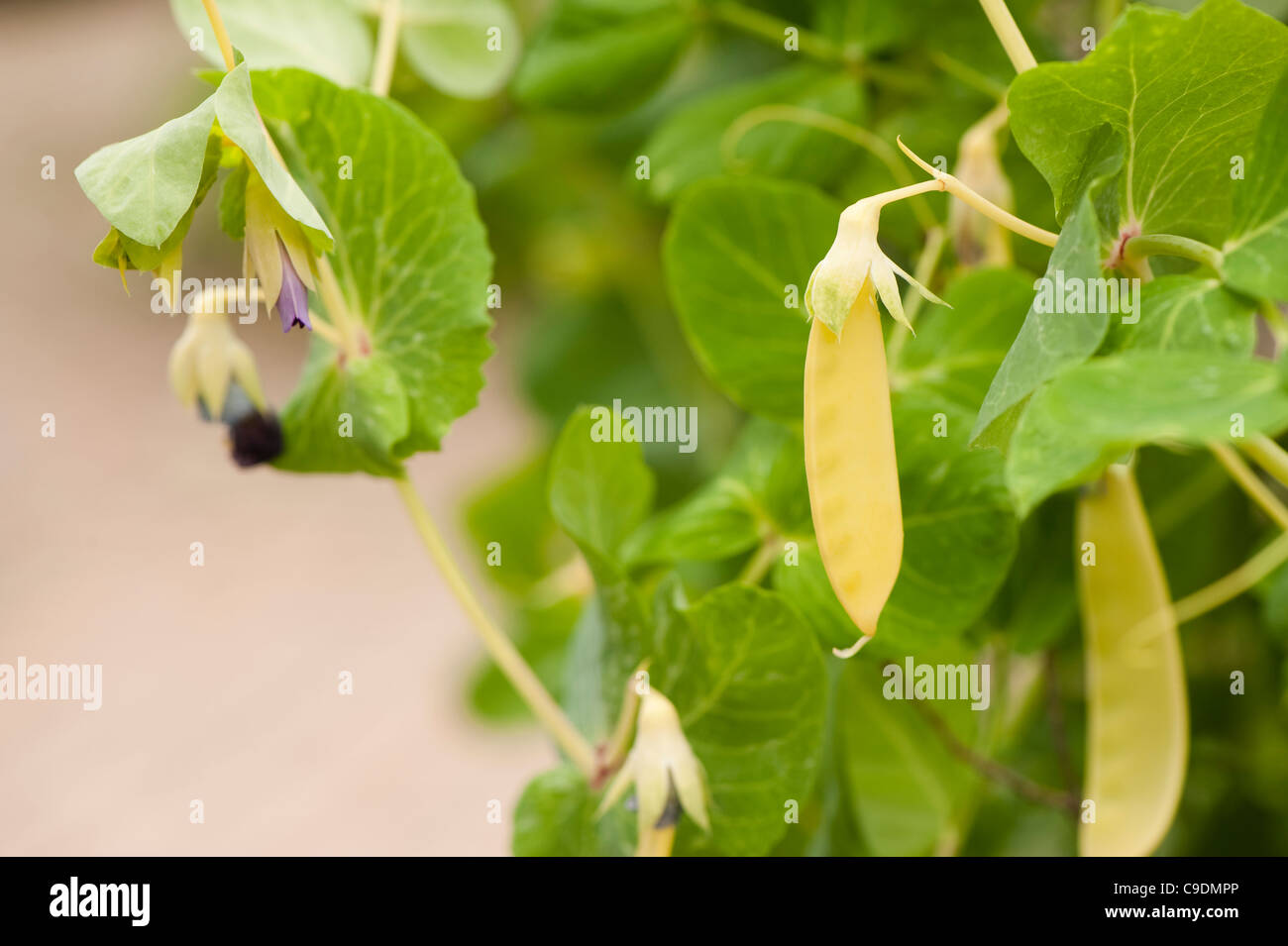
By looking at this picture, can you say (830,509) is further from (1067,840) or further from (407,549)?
→ (407,549)

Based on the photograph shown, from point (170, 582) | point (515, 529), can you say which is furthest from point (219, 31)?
point (170, 582)

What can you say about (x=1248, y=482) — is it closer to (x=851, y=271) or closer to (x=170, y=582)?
(x=851, y=271)

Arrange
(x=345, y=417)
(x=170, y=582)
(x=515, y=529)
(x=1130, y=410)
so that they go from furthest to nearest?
(x=170, y=582), (x=515, y=529), (x=345, y=417), (x=1130, y=410)

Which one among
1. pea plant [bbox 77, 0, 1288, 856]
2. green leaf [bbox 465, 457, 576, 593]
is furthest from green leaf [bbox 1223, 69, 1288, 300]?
green leaf [bbox 465, 457, 576, 593]

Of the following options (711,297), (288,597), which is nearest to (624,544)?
(711,297)

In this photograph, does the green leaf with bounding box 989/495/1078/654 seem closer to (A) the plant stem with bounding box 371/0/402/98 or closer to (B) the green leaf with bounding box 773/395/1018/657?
(B) the green leaf with bounding box 773/395/1018/657

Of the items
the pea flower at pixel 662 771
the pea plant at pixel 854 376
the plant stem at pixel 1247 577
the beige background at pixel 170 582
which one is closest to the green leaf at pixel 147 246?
the pea plant at pixel 854 376

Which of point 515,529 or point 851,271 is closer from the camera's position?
point 851,271
